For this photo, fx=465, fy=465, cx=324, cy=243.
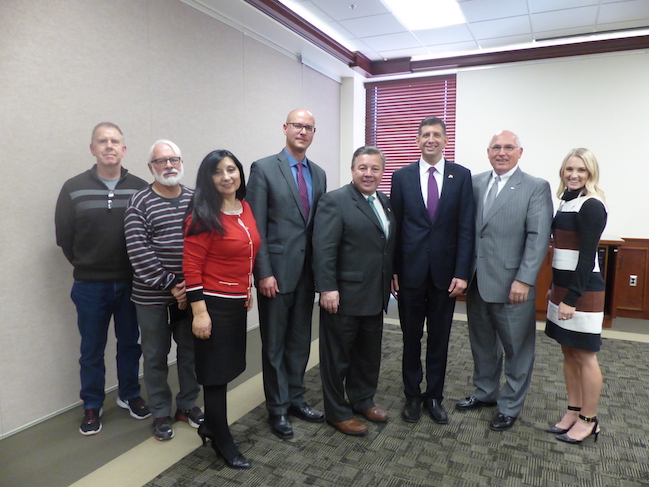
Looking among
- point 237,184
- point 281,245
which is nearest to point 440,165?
point 281,245

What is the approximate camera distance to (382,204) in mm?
2459

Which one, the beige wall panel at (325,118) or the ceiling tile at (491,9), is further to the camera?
the beige wall panel at (325,118)

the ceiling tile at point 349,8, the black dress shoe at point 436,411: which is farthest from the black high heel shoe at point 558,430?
the ceiling tile at point 349,8

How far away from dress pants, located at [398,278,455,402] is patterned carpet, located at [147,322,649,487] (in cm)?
21

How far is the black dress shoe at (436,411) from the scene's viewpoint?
8.34 feet

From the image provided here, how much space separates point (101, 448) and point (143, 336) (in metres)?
0.57

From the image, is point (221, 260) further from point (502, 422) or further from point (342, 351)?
point (502, 422)

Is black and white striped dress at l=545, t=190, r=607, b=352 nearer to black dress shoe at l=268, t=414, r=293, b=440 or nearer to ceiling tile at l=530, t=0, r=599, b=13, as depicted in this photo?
black dress shoe at l=268, t=414, r=293, b=440

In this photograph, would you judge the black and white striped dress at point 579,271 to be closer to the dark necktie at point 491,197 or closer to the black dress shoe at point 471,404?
the dark necktie at point 491,197

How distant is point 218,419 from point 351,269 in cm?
93

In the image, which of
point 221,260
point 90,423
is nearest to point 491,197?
point 221,260

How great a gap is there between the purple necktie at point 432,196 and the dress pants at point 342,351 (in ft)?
1.97

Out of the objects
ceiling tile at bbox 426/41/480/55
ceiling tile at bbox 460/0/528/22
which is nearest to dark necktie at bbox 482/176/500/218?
ceiling tile at bbox 460/0/528/22

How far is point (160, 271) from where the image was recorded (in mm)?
2264
